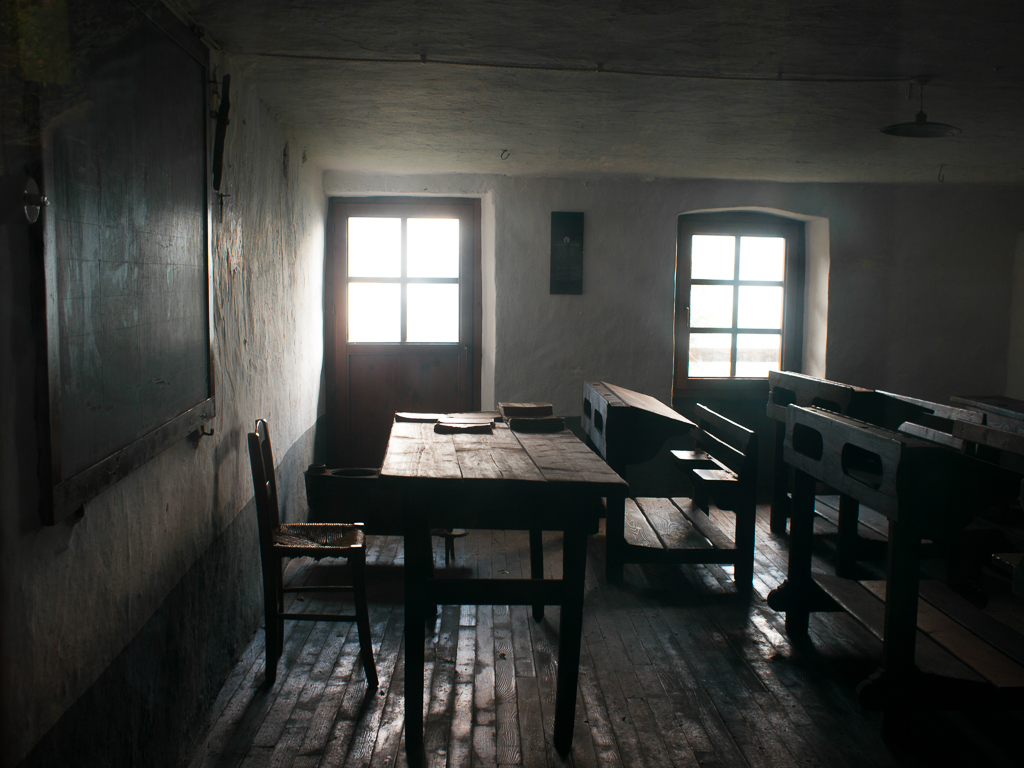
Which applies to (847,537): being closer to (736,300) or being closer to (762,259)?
(736,300)

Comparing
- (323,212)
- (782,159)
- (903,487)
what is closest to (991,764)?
(903,487)

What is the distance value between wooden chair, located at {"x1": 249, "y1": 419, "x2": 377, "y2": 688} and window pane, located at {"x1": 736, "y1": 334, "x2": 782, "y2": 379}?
3.81m

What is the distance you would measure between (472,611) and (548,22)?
237 centimetres

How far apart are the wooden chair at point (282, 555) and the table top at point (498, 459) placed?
1.38ft

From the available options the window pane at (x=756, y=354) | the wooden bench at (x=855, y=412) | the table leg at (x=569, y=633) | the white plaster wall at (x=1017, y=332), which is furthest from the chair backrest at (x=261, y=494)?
the white plaster wall at (x=1017, y=332)

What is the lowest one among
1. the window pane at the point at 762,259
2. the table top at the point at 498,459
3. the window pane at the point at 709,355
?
the table top at the point at 498,459

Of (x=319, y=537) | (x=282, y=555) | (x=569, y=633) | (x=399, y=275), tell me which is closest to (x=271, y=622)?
(x=282, y=555)

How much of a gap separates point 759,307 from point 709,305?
16.3 inches

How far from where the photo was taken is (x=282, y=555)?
2619mm

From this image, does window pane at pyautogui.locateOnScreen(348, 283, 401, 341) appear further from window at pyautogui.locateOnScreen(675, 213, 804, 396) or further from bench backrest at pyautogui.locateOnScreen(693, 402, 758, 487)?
bench backrest at pyautogui.locateOnScreen(693, 402, 758, 487)

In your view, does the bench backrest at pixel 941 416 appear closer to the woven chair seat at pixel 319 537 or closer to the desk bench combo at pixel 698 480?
the desk bench combo at pixel 698 480

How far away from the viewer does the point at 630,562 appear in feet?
11.5

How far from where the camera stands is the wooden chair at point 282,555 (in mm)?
2531

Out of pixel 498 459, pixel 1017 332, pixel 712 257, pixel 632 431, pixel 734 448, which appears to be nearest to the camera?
pixel 498 459
